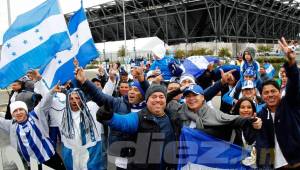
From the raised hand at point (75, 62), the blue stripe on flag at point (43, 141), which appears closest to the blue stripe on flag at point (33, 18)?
the raised hand at point (75, 62)

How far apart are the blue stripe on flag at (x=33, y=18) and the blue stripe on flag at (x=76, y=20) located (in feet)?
1.31

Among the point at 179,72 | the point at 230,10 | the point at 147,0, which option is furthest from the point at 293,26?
the point at 179,72

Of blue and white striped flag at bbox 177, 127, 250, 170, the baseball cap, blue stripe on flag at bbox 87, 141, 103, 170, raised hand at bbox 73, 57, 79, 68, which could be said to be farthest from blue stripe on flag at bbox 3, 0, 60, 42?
the baseball cap

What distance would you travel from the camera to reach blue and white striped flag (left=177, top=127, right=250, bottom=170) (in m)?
3.28

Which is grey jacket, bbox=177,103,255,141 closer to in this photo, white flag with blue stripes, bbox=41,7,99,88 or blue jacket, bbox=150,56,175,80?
white flag with blue stripes, bbox=41,7,99,88

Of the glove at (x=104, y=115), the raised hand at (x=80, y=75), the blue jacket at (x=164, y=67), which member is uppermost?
the raised hand at (x=80, y=75)

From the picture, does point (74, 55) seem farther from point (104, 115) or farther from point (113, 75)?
point (104, 115)

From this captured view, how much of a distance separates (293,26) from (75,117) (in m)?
72.8

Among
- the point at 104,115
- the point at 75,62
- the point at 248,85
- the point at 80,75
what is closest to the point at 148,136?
the point at 104,115

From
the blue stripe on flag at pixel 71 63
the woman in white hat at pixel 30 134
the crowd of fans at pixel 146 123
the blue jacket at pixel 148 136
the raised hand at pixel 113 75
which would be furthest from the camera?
the raised hand at pixel 113 75

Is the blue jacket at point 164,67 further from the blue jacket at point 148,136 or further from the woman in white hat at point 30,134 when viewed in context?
the blue jacket at point 148,136

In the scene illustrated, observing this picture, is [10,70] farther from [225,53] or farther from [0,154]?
[225,53]

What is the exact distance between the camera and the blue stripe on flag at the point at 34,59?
4.28 meters

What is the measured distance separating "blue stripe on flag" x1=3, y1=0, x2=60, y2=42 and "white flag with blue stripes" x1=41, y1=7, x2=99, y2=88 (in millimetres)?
421
